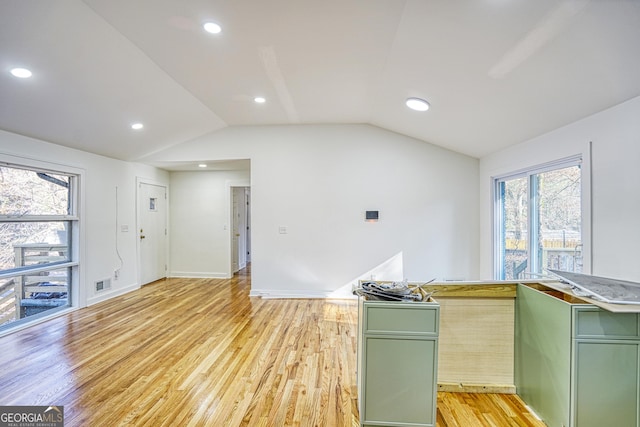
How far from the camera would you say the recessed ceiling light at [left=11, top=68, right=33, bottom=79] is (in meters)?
2.34

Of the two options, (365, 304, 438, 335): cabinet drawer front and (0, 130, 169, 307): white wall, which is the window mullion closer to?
(365, 304, 438, 335): cabinet drawer front

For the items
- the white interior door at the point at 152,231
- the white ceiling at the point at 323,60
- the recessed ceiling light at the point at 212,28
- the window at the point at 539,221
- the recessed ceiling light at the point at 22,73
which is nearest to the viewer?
the white ceiling at the point at 323,60

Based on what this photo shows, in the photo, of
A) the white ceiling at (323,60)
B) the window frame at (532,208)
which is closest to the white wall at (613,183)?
the window frame at (532,208)

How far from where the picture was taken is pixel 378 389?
66.1 inches

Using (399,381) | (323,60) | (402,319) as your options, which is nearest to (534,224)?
(402,319)

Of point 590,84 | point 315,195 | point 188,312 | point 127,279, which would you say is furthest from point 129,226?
point 590,84

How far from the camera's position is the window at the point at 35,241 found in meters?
3.21

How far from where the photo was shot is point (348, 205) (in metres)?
4.52

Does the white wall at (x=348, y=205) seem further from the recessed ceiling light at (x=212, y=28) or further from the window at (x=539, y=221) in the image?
the recessed ceiling light at (x=212, y=28)

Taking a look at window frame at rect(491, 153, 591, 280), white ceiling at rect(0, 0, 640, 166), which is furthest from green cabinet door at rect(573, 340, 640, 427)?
white ceiling at rect(0, 0, 640, 166)

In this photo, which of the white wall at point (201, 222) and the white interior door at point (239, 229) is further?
the white interior door at point (239, 229)

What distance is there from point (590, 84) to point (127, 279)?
635cm

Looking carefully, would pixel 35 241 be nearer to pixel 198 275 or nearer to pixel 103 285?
pixel 103 285

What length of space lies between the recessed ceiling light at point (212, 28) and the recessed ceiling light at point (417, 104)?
2.06 m
